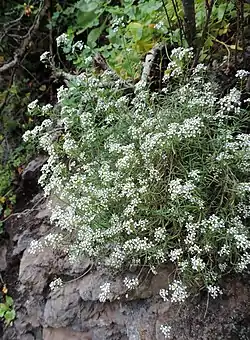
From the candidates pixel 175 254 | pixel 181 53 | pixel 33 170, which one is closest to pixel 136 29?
pixel 181 53

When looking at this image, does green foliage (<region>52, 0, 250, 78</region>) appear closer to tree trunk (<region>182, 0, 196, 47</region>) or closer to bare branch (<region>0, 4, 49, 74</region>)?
tree trunk (<region>182, 0, 196, 47</region>)

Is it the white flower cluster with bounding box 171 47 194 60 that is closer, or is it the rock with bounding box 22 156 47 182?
the white flower cluster with bounding box 171 47 194 60

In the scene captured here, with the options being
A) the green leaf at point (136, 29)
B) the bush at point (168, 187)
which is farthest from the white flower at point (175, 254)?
the green leaf at point (136, 29)

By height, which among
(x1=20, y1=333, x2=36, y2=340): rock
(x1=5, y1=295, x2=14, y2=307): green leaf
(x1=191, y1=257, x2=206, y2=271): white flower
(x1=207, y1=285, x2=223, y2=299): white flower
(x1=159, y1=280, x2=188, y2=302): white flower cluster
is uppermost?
(x1=191, y1=257, x2=206, y2=271): white flower

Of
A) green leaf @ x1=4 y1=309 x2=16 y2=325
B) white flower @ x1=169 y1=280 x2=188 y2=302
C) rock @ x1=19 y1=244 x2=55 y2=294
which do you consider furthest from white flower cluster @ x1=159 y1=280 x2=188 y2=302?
green leaf @ x1=4 y1=309 x2=16 y2=325

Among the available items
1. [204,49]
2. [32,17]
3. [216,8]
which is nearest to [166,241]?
[204,49]

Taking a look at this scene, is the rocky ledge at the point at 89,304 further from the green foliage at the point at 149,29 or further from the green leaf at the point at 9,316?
the green foliage at the point at 149,29
